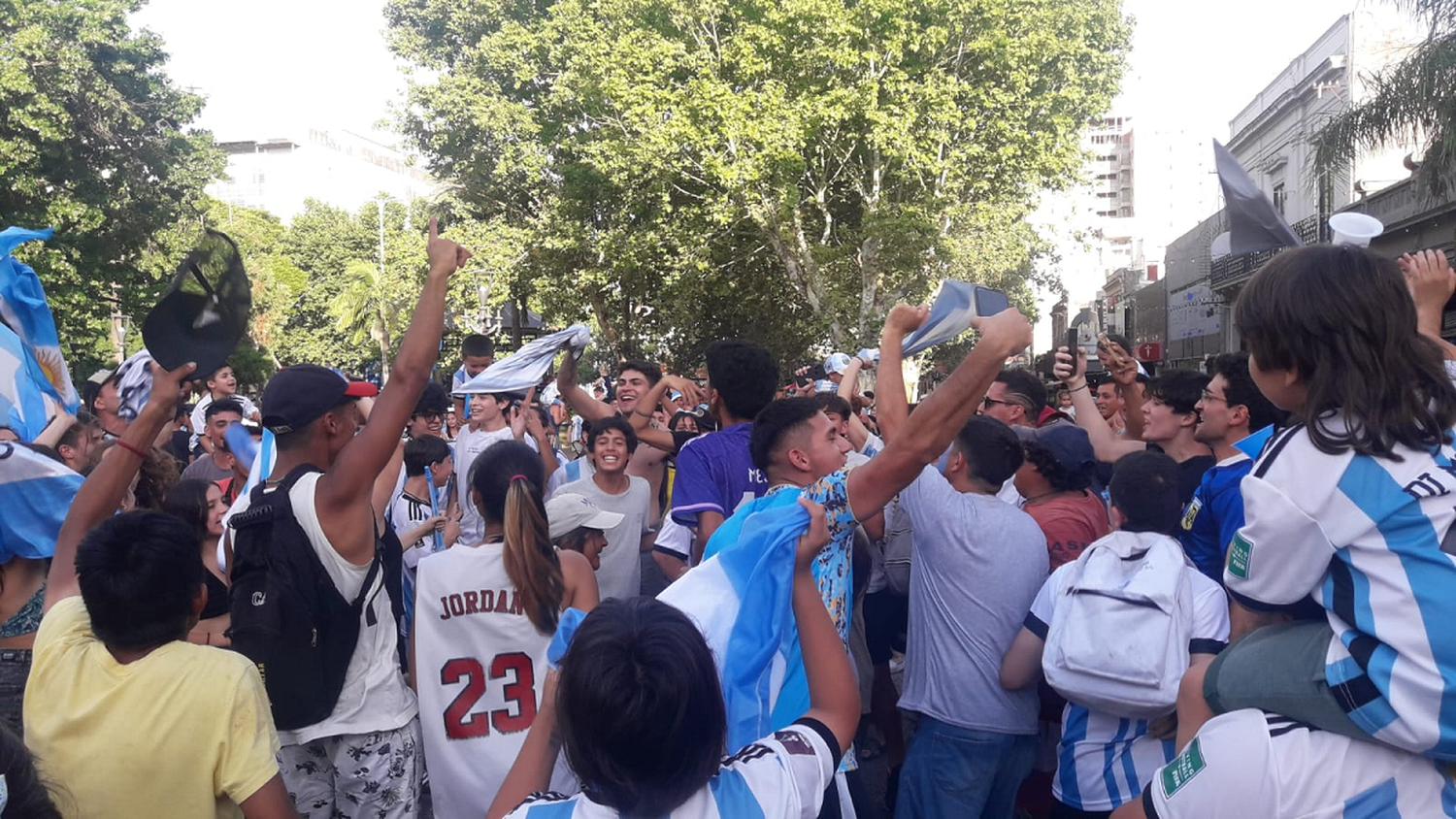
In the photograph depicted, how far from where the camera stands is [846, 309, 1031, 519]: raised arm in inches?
101

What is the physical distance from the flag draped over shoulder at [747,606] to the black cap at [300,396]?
145 centimetres

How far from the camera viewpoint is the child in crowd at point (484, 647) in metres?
3.18

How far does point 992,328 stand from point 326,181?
279 ft

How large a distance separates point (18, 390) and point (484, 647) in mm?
1805

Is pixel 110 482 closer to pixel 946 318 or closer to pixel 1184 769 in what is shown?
pixel 946 318

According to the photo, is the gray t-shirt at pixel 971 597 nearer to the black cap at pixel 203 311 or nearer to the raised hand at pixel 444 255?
the raised hand at pixel 444 255

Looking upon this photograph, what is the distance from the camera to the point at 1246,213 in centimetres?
364

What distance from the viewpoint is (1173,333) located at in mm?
36062

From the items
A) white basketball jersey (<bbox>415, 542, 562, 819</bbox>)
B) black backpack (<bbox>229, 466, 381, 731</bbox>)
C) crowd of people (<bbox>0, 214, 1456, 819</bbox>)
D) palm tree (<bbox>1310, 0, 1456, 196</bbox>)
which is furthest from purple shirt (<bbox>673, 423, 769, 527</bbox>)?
palm tree (<bbox>1310, 0, 1456, 196</bbox>)

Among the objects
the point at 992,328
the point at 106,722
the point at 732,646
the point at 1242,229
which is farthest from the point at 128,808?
the point at 1242,229

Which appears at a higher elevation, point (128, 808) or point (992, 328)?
point (992, 328)

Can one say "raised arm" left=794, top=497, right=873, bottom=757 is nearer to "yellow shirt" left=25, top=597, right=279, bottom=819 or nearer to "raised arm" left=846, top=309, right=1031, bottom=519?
"raised arm" left=846, top=309, right=1031, bottom=519

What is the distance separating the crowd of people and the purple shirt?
0.6 inches

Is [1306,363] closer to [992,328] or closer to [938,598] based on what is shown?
[992,328]
